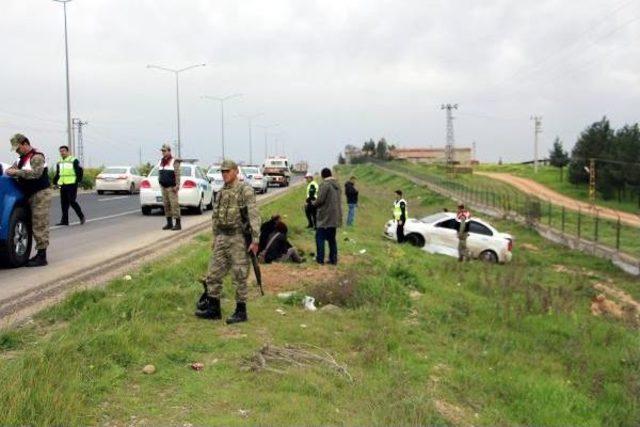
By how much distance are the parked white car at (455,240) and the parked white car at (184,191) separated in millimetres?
6630

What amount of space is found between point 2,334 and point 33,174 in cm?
399

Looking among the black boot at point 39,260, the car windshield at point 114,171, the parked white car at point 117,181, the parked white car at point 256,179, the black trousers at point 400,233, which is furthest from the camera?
the parked white car at point 256,179

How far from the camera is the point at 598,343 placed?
10953 mm

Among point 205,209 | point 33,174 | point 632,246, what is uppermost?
point 33,174

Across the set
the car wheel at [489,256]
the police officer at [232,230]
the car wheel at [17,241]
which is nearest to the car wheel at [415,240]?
the car wheel at [489,256]

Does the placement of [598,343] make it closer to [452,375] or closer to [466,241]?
[452,375]

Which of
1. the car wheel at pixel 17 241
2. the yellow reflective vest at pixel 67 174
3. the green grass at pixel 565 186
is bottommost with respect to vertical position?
the green grass at pixel 565 186

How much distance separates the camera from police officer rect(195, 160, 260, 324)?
22.7 ft

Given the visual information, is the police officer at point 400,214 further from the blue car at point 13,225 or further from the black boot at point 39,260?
the blue car at point 13,225

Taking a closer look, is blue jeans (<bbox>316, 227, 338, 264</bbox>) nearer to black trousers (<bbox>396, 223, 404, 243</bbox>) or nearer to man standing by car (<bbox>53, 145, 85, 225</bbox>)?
man standing by car (<bbox>53, 145, 85, 225</bbox>)

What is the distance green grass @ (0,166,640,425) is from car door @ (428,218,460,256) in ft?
28.7

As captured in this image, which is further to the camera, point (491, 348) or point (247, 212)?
point (491, 348)

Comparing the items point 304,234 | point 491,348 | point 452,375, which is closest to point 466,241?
point 304,234

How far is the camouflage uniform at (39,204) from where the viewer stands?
9.51 m
